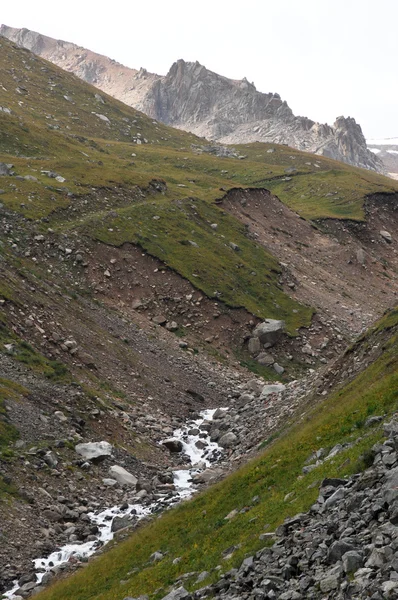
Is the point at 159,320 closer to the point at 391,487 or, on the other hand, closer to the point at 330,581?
the point at 391,487

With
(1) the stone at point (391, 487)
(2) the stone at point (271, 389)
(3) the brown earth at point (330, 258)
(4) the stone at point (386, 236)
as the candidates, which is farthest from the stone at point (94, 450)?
(4) the stone at point (386, 236)

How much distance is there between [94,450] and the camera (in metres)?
41.8

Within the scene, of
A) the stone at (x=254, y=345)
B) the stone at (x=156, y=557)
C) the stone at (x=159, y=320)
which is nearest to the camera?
the stone at (x=156, y=557)

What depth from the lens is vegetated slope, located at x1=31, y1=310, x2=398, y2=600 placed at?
22.0 m

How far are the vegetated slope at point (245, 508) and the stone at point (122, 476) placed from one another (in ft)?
25.5

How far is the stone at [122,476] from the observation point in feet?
133

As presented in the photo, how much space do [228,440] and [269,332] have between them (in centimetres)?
2473

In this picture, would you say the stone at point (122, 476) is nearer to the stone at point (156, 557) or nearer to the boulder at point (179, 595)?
the stone at point (156, 557)

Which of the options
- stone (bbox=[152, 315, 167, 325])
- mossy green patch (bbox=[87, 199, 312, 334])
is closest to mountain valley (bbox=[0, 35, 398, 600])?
mossy green patch (bbox=[87, 199, 312, 334])

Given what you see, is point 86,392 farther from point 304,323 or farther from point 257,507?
point 304,323

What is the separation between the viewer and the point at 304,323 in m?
76.2

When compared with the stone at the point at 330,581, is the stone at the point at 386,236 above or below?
above

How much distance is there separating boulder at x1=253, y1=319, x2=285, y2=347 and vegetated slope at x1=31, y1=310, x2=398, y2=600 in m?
33.6

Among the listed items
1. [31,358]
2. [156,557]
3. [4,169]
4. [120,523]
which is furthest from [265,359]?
[4,169]
